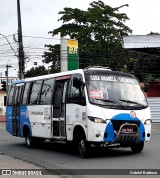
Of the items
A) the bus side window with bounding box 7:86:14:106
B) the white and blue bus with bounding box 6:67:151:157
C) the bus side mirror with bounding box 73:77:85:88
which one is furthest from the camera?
the bus side window with bounding box 7:86:14:106

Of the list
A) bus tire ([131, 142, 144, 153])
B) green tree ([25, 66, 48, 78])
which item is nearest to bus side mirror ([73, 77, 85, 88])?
bus tire ([131, 142, 144, 153])

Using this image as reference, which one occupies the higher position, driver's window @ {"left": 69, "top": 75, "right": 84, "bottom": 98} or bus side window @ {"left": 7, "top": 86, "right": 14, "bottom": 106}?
driver's window @ {"left": 69, "top": 75, "right": 84, "bottom": 98}

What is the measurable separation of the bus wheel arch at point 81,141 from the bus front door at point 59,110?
0.74m

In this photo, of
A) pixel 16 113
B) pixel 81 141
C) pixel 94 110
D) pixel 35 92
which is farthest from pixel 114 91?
pixel 16 113

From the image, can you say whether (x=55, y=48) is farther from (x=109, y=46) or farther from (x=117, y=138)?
(x=117, y=138)

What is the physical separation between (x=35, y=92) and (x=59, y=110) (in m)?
2.51

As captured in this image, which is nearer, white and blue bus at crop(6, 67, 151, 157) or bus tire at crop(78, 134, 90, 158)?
white and blue bus at crop(6, 67, 151, 157)

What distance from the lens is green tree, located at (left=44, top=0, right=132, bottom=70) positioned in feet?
168

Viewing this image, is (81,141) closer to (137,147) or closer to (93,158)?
(93,158)

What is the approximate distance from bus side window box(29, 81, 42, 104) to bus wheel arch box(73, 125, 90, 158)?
339 centimetres

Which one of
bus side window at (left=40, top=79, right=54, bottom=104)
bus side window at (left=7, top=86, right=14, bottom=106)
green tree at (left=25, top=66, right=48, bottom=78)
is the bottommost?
green tree at (left=25, top=66, right=48, bottom=78)

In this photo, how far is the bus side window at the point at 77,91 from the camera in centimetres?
1348

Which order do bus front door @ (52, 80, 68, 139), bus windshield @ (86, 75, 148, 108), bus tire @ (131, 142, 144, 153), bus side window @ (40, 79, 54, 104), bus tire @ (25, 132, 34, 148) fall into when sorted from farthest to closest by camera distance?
1. bus tire @ (25, 132, 34, 148)
2. bus side window @ (40, 79, 54, 104)
3. bus front door @ (52, 80, 68, 139)
4. bus tire @ (131, 142, 144, 153)
5. bus windshield @ (86, 75, 148, 108)

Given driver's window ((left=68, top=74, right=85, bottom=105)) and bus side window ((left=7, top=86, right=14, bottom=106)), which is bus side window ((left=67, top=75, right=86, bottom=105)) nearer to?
driver's window ((left=68, top=74, right=85, bottom=105))
